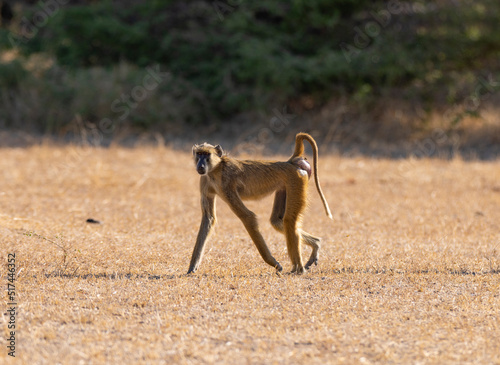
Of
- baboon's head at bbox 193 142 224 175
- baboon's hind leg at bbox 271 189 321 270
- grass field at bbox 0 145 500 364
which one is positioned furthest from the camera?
baboon's hind leg at bbox 271 189 321 270

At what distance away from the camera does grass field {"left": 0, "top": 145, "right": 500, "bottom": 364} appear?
13.4 ft

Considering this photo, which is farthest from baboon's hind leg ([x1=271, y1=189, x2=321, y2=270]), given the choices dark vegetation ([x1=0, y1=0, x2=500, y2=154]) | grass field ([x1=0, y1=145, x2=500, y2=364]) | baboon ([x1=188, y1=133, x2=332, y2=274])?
dark vegetation ([x1=0, y1=0, x2=500, y2=154])

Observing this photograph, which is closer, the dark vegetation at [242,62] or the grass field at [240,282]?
the grass field at [240,282]

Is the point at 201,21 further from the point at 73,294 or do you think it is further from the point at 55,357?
the point at 55,357

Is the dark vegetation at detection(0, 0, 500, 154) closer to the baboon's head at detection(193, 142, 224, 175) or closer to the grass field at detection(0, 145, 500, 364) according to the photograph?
the grass field at detection(0, 145, 500, 364)

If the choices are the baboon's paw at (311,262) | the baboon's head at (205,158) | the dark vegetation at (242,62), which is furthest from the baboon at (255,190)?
the dark vegetation at (242,62)

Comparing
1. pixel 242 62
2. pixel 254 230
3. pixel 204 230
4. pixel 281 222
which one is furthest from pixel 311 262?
pixel 242 62

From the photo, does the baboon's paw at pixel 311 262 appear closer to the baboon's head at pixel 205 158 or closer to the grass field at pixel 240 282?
the grass field at pixel 240 282

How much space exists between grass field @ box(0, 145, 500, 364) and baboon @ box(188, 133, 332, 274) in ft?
0.97

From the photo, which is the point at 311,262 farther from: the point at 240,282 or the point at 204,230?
the point at 204,230

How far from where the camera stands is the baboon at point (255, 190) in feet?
18.6

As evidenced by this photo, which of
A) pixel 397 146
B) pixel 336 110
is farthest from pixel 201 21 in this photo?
pixel 397 146

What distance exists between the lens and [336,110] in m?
17.4

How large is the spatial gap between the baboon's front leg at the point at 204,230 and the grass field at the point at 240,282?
13 cm
